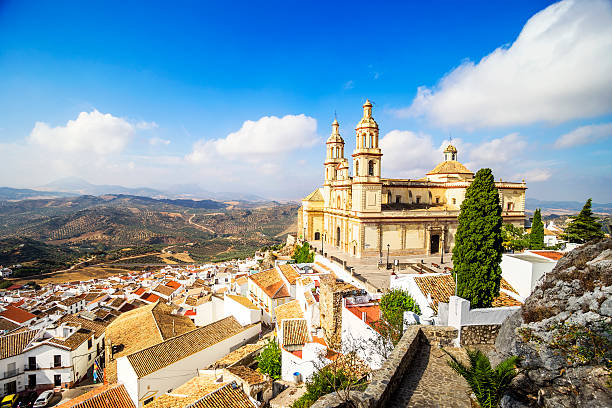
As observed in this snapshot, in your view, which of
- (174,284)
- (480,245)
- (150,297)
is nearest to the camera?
(480,245)

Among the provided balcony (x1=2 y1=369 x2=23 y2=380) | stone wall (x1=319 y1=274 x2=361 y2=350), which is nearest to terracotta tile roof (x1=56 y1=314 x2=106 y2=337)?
balcony (x1=2 y1=369 x2=23 y2=380)

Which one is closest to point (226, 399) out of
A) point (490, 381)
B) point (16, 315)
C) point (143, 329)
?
point (490, 381)

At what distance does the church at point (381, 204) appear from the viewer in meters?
25.9

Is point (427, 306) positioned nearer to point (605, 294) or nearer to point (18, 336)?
point (605, 294)

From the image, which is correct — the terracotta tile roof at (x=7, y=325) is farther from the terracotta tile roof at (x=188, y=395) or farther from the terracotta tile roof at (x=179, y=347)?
the terracotta tile roof at (x=188, y=395)

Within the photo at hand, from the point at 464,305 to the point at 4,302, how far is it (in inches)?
1779

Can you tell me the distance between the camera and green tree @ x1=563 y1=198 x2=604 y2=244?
19969mm

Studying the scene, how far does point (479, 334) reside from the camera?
8.01m

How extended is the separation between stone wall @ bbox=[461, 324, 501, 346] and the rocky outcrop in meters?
1.04

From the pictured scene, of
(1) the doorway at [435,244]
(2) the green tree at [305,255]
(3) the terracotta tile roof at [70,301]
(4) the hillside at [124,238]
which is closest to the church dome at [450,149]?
(1) the doorway at [435,244]

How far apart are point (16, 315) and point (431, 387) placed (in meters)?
35.8

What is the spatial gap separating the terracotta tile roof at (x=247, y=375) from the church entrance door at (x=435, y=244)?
19.3 m

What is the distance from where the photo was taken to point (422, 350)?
7.19 metres

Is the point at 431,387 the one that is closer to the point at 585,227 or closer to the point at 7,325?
the point at 585,227
